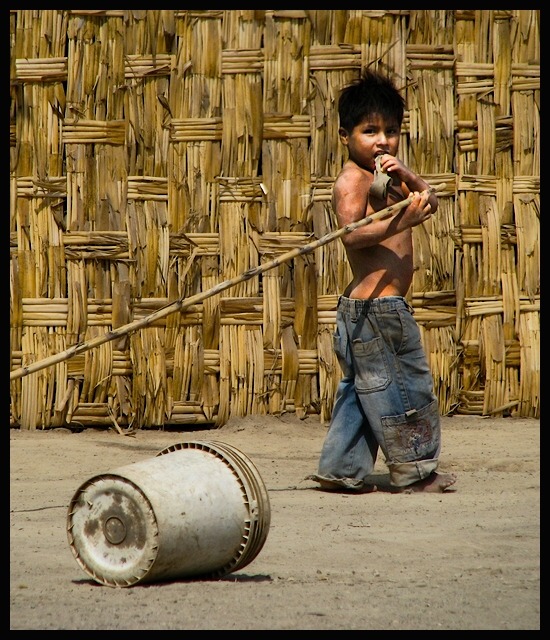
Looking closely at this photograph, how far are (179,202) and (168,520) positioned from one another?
12.1 ft

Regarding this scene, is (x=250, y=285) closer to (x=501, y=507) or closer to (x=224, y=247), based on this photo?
(x=224, y=247)

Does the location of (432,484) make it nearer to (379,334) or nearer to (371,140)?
(379,334)

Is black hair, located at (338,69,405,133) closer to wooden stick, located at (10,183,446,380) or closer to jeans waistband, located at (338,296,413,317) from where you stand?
wooden stick, located at (10,183,446,380)

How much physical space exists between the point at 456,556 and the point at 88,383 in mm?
3448

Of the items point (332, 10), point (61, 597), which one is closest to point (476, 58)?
point (332, 10)

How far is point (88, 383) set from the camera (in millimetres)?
7230

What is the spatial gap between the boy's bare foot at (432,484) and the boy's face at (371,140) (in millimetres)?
1607

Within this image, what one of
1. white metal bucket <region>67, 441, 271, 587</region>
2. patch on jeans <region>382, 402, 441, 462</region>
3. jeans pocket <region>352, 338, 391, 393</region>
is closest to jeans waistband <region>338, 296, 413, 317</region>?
jeans pocket <region>352, 338, 391, 393</region>

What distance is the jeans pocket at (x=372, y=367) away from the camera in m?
5.70

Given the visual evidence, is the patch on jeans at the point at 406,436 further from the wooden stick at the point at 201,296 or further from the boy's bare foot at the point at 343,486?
the wooden stick at the point at 201,296

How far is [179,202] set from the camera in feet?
23.7

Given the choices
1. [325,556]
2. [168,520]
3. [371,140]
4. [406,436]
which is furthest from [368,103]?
[168,520]

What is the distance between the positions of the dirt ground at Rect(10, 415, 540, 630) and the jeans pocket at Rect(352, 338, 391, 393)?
1.79 ft

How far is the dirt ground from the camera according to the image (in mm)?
3570
